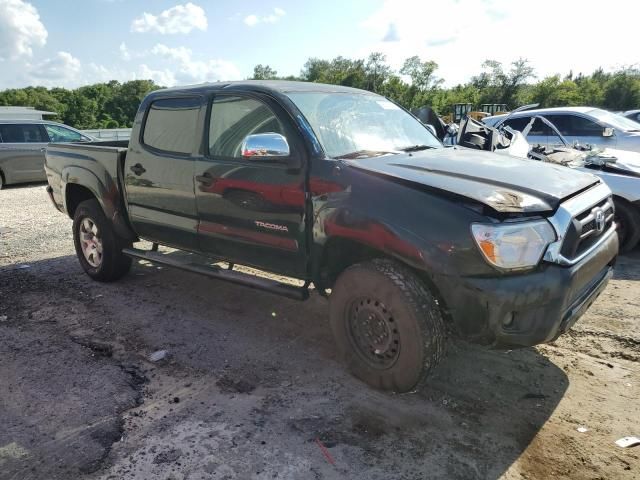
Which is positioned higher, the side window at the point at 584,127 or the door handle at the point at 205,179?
the side window at the point at 584,127

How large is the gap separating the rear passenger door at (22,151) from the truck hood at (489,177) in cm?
1151

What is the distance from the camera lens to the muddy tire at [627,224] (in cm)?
540

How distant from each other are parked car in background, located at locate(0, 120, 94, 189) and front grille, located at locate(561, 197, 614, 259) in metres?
11.4

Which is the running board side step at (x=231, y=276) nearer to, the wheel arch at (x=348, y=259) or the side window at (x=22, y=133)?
the wheel arch at (x=348, y=259)

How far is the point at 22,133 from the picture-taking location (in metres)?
12.0

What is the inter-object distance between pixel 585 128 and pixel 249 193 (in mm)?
7937

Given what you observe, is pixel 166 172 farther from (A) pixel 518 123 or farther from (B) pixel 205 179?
(A) pixel 518 123

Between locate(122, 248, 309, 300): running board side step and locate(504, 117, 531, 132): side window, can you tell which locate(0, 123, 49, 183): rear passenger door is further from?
locate(504, 117, 531, 132): side window

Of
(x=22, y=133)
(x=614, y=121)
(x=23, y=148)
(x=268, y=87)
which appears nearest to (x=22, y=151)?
(x=23, y=148)

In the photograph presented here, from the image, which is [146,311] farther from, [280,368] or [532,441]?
[532,441]

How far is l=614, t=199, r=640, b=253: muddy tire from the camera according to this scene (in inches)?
213

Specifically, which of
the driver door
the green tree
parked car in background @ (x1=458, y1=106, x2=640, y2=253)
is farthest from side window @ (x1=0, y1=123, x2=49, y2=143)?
the green tree

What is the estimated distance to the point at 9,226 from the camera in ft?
26.5

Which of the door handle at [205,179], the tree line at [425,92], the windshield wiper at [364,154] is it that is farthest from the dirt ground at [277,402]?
the tree line at [425,92]
